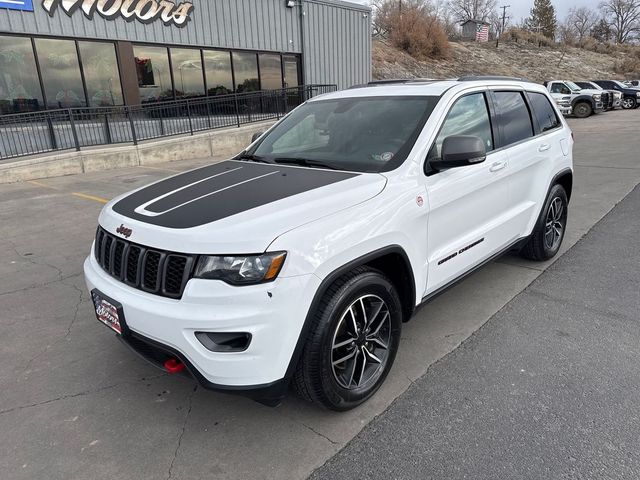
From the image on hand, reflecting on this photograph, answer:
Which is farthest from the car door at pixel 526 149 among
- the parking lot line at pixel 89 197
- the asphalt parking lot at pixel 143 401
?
the parking lot line at pixel 89 197

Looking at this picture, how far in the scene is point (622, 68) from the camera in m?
53.2

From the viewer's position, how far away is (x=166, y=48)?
46.4ft

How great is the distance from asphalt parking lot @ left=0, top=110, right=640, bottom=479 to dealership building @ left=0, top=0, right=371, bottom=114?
874cm

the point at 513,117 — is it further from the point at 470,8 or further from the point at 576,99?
the point at 470,8

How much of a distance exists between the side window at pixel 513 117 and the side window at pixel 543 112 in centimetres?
21

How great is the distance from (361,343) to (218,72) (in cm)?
1468

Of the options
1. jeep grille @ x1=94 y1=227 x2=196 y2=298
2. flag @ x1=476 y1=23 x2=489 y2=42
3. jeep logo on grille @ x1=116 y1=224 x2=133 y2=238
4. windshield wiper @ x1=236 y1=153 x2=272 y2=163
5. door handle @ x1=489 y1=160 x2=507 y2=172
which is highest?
flag @ x1=476 y1=23 x2=489 y2=42

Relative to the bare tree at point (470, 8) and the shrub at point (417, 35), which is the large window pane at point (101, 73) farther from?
the bare tree at point (470, 8)

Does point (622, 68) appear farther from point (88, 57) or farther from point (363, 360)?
point (363, 360)

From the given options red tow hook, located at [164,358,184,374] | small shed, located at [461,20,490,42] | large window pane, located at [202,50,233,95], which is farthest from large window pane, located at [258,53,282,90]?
small shed, located at [461,20,490,42]

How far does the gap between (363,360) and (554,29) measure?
91.6 meters

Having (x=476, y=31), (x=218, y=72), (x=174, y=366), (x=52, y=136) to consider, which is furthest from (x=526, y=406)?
(x=476, y=31)

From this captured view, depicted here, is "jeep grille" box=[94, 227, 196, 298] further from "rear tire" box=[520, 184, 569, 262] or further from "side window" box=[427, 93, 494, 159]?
"rear tire" box=[520, 184, 569, 262]

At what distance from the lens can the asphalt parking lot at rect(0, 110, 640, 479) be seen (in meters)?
2.36
